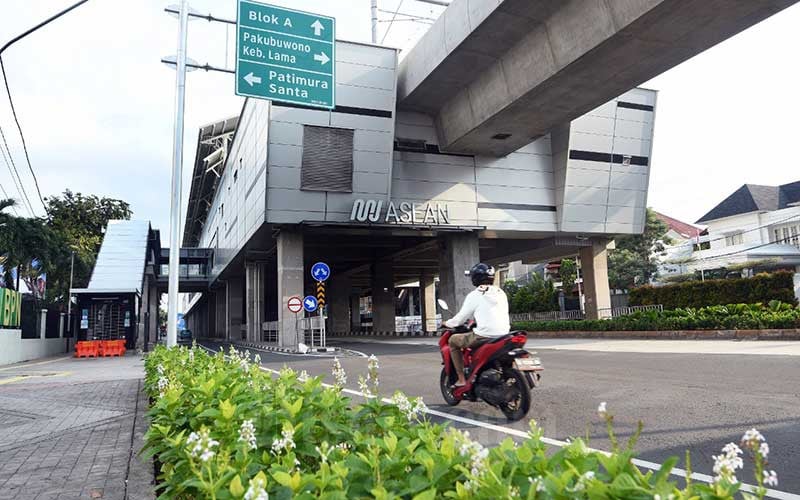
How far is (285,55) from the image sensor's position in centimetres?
1308

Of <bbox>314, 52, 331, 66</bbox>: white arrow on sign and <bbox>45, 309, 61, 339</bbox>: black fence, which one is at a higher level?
<bbox>314, 52, 331, 66</bbox>: white arrow on sign

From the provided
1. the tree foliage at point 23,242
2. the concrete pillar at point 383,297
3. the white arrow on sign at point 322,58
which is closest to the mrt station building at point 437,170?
the white arrow on sign at point 322,58

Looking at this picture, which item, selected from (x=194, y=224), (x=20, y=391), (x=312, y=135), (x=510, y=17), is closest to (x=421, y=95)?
(x=312, y=135)

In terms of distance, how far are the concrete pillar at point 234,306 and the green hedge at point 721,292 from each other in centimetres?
2729

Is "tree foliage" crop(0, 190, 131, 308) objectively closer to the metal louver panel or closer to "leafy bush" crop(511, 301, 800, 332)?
the metal louver panel

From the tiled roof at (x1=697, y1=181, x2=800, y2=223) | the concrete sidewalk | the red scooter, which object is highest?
the tiled roof at (x1=697, y1=181, x2=800, y2=223)

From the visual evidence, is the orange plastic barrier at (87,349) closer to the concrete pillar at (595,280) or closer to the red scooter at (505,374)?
the concrete pillar at (595,280)

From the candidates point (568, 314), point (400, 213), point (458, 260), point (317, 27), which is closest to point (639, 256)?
point (568, 314)

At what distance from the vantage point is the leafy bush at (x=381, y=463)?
1583mm

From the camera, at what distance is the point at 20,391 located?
10328 millimetres

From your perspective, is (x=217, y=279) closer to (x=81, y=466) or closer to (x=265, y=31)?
(x=265, y=31)

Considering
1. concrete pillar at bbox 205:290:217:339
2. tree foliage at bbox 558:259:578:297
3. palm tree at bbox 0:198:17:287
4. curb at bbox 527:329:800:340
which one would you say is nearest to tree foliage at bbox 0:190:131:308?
palm tree at bbox 0:198:17:287

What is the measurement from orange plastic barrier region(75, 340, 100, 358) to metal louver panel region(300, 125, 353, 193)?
486 inches

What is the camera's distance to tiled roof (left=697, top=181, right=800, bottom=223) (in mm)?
47250
